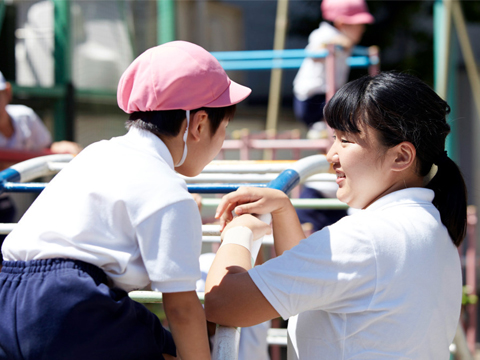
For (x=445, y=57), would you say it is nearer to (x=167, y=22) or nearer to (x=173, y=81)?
(x=167, y=22)

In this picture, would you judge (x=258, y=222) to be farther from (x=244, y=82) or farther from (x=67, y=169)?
(x=244, y=82)

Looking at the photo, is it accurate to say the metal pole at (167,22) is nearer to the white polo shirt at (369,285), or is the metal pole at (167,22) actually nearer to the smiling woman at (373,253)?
the smiling woman at (373,253)

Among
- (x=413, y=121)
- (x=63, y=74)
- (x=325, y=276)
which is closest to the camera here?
(x=325, y=276)

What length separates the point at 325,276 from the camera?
1025mm

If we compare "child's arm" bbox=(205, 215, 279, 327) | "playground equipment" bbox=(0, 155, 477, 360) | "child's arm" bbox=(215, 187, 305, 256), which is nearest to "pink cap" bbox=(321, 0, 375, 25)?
"playground equipment" bbox=(0, 155, 477, 360)

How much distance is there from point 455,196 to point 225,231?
0.48m

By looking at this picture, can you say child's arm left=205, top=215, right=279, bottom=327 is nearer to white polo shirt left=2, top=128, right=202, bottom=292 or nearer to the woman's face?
white polo shirt left=2, top=128, right=202, bottom=292

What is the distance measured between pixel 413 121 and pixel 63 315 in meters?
0.75

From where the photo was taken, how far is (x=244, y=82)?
24.5ft

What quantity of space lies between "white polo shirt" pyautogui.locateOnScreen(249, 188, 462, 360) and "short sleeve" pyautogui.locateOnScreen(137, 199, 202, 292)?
0.16 metres

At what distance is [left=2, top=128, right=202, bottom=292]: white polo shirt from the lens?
3.11 feet

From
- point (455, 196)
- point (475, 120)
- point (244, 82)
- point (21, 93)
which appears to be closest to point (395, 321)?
point (455, 196)

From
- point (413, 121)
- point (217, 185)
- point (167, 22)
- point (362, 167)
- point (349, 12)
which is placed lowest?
point (217, 185)

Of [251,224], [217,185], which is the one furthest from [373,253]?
[217,185]
